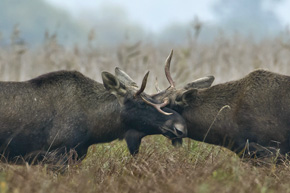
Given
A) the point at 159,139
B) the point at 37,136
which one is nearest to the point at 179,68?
the point at 159,139

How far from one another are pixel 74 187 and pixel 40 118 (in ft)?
5.81

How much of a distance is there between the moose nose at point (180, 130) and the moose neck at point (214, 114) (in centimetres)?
45

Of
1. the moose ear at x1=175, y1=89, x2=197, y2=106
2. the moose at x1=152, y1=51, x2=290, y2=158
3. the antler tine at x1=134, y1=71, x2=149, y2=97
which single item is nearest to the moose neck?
the moose at x1=152, y1=51, x2=290, y2=158

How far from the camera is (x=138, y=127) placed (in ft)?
23.0

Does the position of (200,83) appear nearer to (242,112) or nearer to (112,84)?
(242,112)

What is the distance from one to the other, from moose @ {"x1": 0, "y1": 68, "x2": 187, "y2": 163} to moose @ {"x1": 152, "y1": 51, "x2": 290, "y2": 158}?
375 millimetres

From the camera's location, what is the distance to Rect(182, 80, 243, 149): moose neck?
7.04 meters

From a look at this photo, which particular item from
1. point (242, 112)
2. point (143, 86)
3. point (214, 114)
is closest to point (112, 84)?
point (143, 86)

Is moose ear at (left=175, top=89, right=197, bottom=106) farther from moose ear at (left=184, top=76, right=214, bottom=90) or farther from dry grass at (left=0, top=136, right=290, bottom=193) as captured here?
dry grass at (left=0, top=136, right=290, bottom=193)

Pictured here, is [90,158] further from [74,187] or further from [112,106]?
[74,187]

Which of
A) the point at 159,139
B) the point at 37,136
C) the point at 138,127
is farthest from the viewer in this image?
the point at 159,139

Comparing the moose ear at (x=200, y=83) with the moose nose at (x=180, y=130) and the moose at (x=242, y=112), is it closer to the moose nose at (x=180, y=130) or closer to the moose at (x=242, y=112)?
the moose at (x=242, y=112)

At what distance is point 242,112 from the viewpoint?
6895 mm

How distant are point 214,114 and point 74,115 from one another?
6.11 ft
